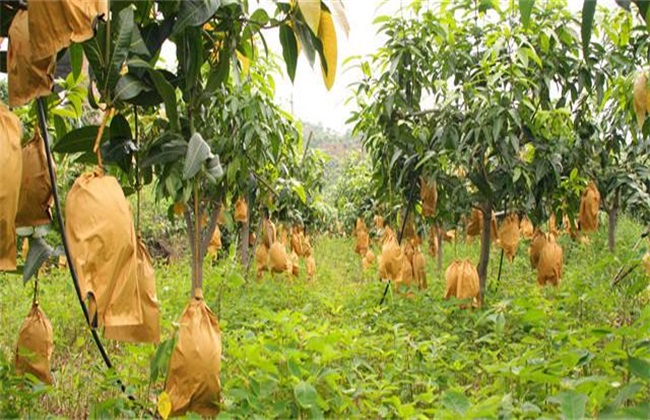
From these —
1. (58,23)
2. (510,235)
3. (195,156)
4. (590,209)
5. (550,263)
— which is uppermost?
(58,23)

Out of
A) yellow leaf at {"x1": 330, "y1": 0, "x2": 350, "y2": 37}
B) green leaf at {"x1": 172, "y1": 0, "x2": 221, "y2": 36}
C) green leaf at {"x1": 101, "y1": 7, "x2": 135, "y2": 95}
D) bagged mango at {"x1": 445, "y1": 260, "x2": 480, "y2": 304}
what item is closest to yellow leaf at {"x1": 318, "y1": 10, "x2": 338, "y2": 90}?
yellow leaf at {"x1": 330, "y1": 0, "x2": 350, "y2": 37}

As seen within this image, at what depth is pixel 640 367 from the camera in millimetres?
1084

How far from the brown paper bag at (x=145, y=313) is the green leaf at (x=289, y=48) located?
38 centimetres

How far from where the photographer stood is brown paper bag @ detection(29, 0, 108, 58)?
0.56m

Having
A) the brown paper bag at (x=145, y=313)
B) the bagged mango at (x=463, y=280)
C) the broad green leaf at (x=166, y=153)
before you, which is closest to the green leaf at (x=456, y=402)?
the brown paper bag at (x=145, y=313)

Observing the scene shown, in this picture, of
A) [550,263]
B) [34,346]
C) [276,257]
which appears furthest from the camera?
[276,257]

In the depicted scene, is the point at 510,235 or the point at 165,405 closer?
the point at 165,405

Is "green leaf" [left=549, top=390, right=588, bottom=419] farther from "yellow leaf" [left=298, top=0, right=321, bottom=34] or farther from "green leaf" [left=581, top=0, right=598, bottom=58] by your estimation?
"yellow leaf" [left=298, top=0, right=321, bottom=34]

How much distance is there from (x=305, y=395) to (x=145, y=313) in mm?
497

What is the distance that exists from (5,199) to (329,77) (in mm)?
474

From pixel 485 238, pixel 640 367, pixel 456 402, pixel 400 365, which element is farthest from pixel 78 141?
pixel 485 238

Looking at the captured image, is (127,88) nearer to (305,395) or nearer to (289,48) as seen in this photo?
(289,48)

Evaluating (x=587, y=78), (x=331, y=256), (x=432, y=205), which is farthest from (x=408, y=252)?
(x=331, y=256)

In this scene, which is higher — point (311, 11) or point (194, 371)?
point (311, 11)
